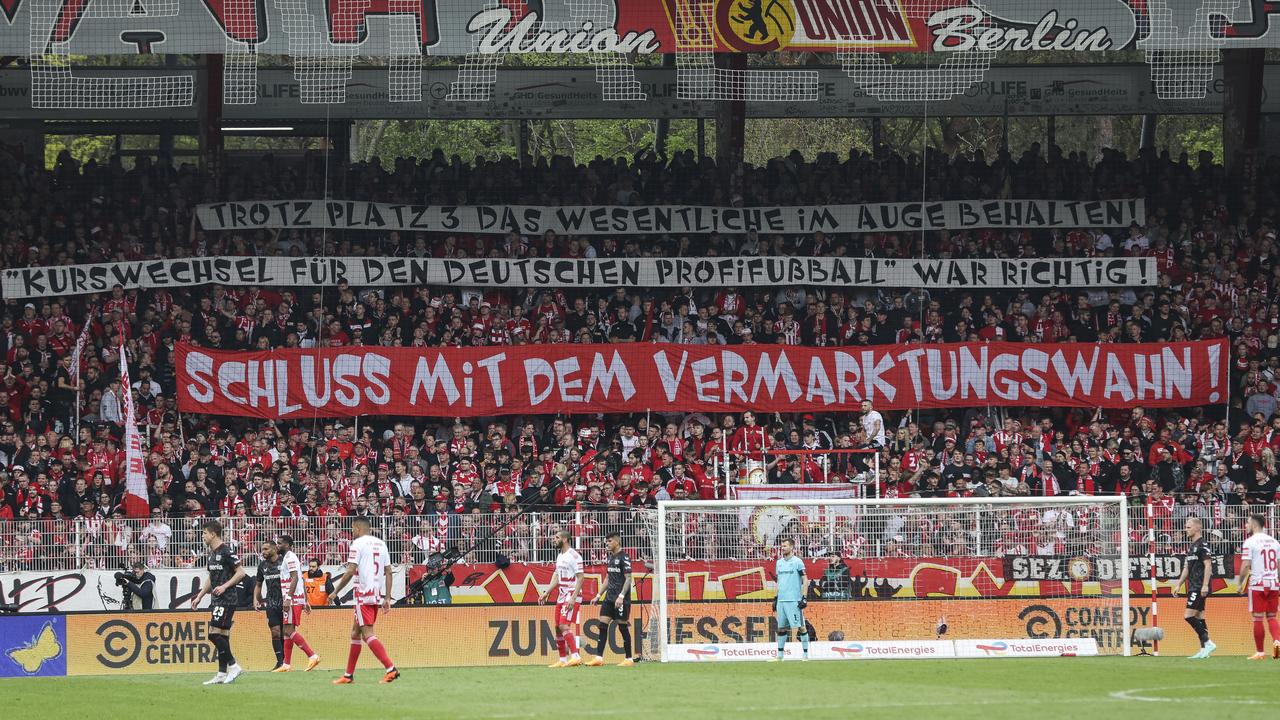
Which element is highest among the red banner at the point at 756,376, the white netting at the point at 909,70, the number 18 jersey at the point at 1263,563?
the white netting at the point at 909,70

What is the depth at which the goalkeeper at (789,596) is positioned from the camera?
18562 millimetres

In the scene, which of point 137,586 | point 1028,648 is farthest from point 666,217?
point 1028,648

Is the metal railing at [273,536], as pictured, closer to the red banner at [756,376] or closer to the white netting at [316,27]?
the red banner at [756,376]

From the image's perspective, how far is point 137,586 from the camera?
21.6 meters

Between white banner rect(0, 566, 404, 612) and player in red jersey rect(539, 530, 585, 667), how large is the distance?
4.21m

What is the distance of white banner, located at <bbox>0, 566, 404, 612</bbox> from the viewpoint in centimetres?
2188

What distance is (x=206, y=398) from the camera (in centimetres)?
2755

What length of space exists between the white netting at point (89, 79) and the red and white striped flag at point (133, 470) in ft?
15.3

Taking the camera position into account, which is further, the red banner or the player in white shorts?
the red banner

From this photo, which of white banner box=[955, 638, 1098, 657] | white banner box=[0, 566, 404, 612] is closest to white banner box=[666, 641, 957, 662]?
white banner box=[955, 638, 1098, 657]

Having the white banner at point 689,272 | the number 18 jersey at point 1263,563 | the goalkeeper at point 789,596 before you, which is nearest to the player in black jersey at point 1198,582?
the number 18 jersey at point 1263,563

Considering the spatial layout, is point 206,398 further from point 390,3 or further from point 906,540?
point 906,540

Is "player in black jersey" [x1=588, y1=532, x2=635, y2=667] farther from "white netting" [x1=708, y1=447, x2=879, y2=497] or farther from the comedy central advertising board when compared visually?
"white netting" [x1=708, y1=447, x2=879, y2=497]

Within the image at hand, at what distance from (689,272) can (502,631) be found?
38.0 feet
